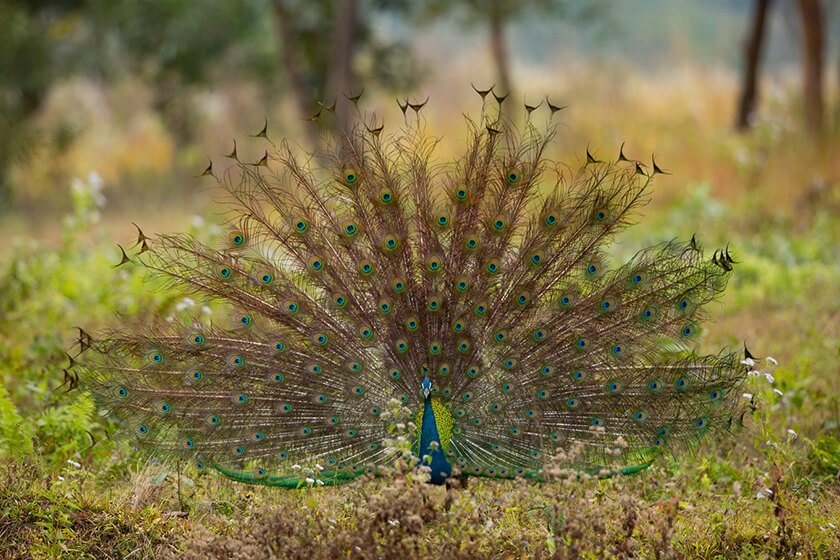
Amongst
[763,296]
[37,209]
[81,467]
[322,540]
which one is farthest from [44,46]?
[322,540]

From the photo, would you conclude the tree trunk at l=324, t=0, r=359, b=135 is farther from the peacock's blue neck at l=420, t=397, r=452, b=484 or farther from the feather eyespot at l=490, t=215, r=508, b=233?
the peacock's blue neck at l=420, t=397, r=452, b=484

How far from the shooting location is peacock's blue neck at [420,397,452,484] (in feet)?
18.2

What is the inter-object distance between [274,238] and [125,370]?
962 millimetres

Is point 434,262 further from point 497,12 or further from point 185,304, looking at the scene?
point 497,12

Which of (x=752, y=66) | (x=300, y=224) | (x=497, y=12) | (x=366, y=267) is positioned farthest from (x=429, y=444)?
(x=497, y=12)

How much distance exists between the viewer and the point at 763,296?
10.3 metres

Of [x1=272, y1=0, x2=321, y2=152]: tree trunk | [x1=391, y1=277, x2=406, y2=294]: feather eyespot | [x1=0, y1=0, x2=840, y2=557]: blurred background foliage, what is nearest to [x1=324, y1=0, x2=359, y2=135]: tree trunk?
[x1=0, y1=0, x2=840, y2=557]: blurred background foliage

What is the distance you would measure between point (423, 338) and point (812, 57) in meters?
11.6

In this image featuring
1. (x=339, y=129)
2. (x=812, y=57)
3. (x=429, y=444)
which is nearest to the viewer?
(x=429, y=444)

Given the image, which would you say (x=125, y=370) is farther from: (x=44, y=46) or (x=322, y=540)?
(x=44, y=46)

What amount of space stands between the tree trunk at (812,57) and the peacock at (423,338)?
34.5 feet

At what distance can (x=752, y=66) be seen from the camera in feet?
59.1

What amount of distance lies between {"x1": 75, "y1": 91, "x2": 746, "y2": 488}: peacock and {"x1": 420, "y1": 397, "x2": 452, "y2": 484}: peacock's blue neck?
0.01 metres

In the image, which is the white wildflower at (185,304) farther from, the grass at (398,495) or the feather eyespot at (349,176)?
the feather eyespot at (349,176)
